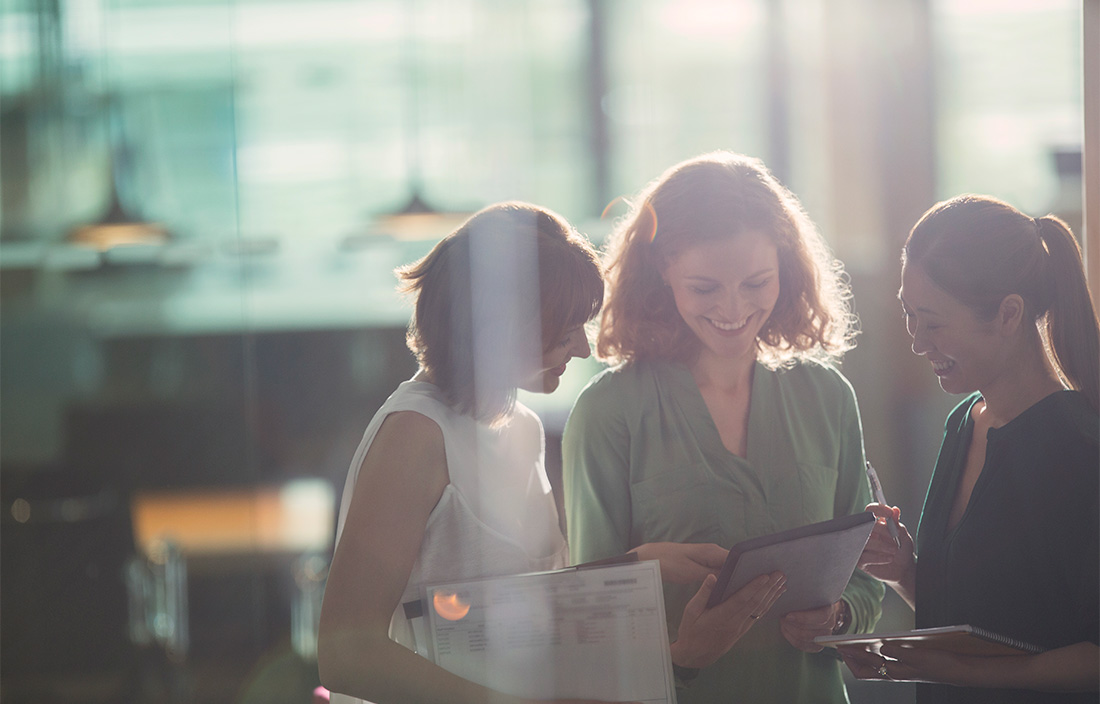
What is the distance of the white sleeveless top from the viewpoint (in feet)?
3.29

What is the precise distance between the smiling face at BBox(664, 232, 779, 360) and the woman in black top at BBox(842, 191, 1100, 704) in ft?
0.60

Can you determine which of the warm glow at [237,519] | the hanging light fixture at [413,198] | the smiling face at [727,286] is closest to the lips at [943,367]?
the smiling face at [727,286]

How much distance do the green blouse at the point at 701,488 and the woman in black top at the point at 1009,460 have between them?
102 mm

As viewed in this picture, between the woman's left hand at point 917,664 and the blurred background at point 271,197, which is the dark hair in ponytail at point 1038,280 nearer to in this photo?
the woman's left hand at point 917,664

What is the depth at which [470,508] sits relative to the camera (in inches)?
40.1

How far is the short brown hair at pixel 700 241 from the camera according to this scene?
45.3 inches

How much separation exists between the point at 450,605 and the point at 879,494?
0.61m

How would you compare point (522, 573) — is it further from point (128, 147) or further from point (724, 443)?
point (128, 147)

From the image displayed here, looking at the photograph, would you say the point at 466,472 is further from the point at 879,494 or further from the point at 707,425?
the point at 879,494

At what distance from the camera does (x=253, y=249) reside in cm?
297

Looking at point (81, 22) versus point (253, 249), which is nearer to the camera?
point (81, 22)

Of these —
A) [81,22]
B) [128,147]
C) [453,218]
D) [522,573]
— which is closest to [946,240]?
[522,573]

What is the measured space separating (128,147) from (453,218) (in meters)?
1.28

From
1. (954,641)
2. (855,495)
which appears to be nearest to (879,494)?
(855,495)
